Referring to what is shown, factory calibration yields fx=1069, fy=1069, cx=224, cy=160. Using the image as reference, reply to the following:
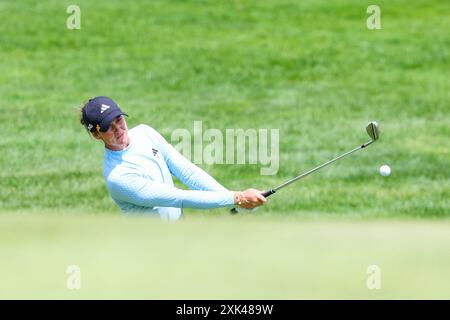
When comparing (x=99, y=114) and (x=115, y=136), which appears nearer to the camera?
(x=99, y=114)

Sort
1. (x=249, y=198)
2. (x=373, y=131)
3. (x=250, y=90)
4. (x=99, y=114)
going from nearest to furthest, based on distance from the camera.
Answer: (x=249, y=198) → (x=99, y=114) → (x=373, y=131) → (x=250, y=90)

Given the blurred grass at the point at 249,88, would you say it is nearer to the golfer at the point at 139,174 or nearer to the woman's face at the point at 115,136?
the golfer at the point at 139,174

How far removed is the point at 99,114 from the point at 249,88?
451 inches

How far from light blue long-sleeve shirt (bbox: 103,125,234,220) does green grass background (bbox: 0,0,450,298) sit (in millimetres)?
2319

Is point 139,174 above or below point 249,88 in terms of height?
below

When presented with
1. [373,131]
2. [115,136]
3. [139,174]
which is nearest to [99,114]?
[115,136]

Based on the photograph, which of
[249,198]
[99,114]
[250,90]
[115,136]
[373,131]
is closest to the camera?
[249,198]

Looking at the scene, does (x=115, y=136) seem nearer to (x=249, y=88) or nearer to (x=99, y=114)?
(x=99, y=114)

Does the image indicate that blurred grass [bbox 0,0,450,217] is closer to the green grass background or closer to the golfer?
the green grass background

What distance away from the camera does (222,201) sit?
6.25 meters

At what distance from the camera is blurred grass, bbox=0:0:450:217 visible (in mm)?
13523

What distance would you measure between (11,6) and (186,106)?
619cm

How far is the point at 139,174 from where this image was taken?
645 centimetres

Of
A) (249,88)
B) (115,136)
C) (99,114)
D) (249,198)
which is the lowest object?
(249,198)
